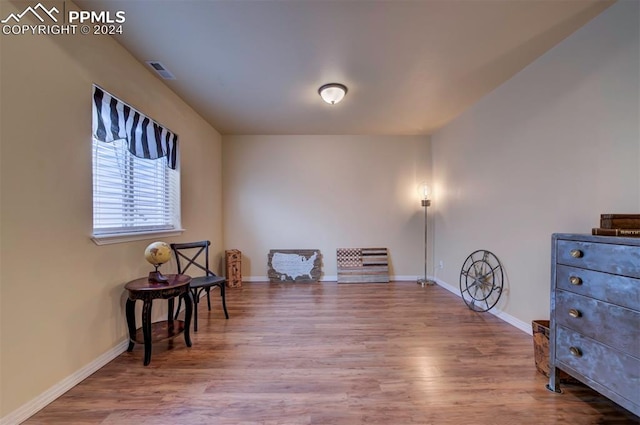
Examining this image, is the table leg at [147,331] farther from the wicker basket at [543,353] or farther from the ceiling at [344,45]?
the wicker basket at [543,353]

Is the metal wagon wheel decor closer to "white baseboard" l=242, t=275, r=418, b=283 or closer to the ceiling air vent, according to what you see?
"white baseboard" l=242, t=275, r=418, b=283

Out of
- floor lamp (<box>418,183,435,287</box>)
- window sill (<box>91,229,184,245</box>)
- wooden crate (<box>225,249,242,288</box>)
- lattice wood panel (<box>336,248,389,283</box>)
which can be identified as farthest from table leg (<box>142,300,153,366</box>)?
floor lamp (<box>418,183,435,287</box>)

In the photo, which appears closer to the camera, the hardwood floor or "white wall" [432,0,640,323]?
the hardwood floor

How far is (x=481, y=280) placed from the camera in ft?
10.5

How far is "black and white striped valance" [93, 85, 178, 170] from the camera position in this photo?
6.64ft

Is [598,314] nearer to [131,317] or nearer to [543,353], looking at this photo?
[543,353]

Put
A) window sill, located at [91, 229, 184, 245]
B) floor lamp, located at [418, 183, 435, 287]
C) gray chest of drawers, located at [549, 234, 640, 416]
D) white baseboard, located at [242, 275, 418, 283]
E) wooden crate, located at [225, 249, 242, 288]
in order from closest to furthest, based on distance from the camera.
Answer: gray chest of drawers, located at [549, 234, 640, 416] < window sill, located at [91, 229, 184, 245] < wooden crate, located at [225, 249, 242, 288] < floor lamp, located at [418, 183, 435, 287] < white baseboard, located at [242, 275, 418, 283]

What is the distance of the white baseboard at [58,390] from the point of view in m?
1.43

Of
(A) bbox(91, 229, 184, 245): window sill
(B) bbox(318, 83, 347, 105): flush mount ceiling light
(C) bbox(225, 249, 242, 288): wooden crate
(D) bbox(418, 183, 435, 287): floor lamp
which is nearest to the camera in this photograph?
(A) bbox(91, 229, 184, 245): window sill

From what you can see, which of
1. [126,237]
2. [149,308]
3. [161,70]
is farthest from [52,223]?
[161,70]

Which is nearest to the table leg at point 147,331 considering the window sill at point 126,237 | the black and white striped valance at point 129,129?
the window sill at point 126,237

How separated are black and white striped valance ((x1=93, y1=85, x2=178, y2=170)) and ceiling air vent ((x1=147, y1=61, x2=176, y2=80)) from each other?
1.55 feet

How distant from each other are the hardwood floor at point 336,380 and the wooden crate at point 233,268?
4.53 feet

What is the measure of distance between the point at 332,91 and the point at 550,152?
2.13m
